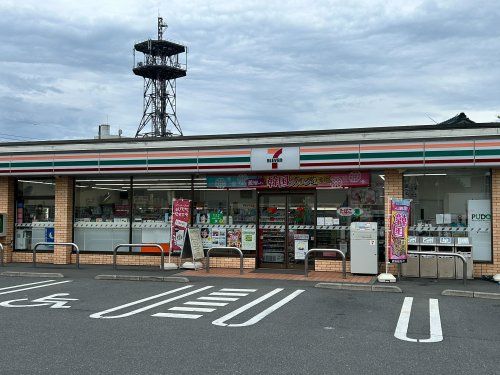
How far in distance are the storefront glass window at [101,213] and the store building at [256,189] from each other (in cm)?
3

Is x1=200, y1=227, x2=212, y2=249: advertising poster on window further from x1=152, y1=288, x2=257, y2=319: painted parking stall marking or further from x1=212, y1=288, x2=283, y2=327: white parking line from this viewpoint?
x1=212, y1=288, x2=283, y2=327: white parking line

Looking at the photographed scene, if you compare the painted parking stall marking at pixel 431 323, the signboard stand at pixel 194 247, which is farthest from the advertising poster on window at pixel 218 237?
the painted parking stall marking at pixel 431 323

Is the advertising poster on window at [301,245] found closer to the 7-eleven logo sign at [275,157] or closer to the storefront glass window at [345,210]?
the storefront glass window at [345,210]

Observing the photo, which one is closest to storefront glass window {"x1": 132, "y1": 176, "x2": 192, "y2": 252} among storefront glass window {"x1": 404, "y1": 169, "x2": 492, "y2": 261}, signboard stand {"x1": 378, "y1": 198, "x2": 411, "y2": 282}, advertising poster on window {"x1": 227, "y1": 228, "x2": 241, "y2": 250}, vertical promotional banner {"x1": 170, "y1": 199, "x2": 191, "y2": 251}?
vertical promotional banner {"x1": 170, "y1": 199, "x2": 191, "y2": 251}

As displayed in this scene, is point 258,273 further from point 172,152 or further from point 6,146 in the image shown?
point 6,146

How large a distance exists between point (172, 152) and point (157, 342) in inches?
343

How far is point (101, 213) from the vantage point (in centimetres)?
1689

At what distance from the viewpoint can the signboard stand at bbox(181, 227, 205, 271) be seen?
1491 cm

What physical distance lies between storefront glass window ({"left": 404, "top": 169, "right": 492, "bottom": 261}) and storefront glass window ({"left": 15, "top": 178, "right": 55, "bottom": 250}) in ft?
36.8

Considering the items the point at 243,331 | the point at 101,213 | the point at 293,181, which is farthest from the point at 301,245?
the point at 243,331

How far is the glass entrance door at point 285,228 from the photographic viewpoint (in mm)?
15086

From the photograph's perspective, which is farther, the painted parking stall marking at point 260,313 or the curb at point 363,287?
the curb at point 363,287

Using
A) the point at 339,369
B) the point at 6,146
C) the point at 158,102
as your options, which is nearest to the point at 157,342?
the point at 339,369

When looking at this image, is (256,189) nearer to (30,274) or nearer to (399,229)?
(399,229)
